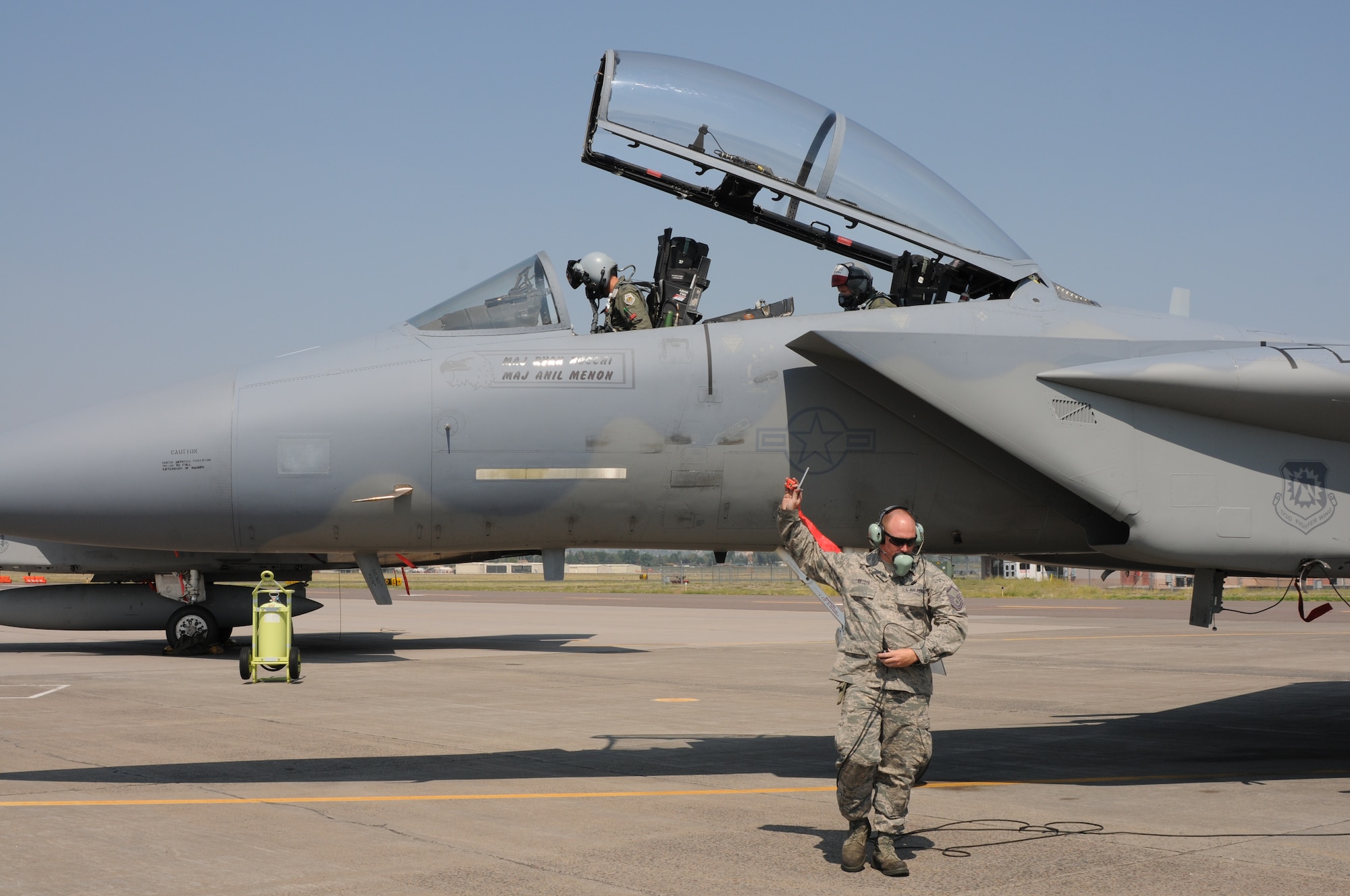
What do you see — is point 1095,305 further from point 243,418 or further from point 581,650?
point 581,650

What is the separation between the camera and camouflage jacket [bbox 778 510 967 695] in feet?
17.9

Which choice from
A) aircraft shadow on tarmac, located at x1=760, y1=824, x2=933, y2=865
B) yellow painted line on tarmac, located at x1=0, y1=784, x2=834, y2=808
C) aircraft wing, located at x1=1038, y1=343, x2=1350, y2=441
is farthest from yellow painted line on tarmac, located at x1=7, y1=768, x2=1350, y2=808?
aircraft wing, located at x1=1038, y1=343, x2=1350, y2=441

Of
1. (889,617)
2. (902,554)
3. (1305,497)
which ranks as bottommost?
(889,617)

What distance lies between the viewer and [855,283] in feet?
24.3

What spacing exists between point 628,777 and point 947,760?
8.05 ft

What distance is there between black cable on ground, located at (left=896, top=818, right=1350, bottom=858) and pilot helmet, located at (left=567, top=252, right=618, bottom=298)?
11.7 feet

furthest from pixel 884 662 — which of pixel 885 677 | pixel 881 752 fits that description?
pixel 881 752

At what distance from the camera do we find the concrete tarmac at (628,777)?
16.9 feet

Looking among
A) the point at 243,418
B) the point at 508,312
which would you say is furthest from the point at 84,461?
the point at 508,312

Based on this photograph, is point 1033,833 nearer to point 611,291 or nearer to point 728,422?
point 728,422

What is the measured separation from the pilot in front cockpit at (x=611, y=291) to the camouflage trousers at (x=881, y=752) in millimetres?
2610

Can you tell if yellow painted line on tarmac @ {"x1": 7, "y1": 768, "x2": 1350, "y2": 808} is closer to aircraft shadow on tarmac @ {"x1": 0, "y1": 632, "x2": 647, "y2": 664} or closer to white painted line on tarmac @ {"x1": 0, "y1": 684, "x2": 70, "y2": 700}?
white painted line on tarmac @ {"x1": 0, "y1": 684, "x2": 70, "y2": 700}

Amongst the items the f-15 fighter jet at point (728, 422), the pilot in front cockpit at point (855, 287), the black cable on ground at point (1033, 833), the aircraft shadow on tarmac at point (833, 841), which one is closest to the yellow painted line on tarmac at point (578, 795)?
the aircraft shadow on tarmac at point (833, 841)

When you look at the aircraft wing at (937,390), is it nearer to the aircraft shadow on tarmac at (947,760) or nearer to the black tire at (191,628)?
the aircraft shadow on tarmac at (947,760)
